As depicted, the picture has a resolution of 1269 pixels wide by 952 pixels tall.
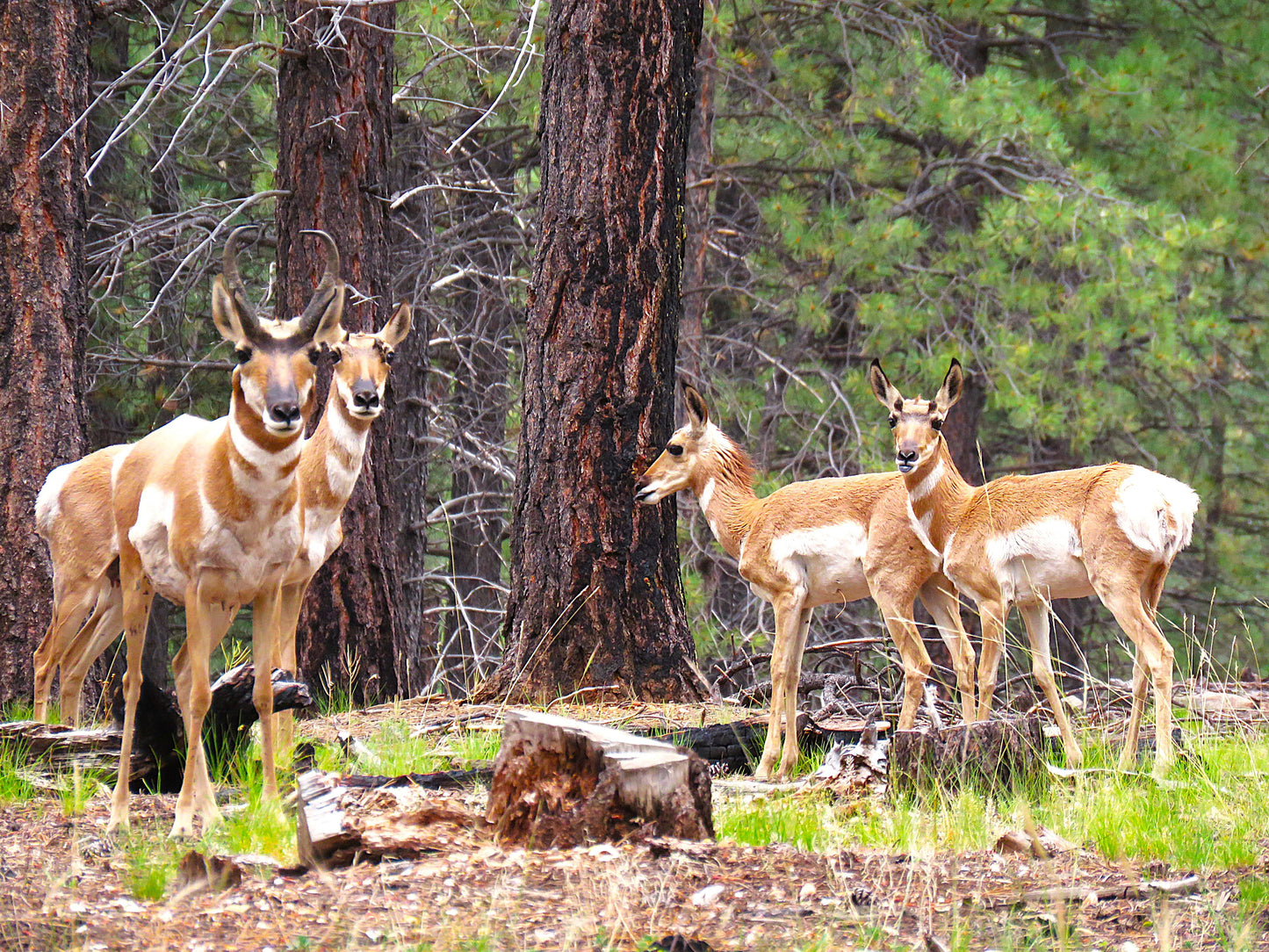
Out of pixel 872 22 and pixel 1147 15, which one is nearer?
pixel 872 22

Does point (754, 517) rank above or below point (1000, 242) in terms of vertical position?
below

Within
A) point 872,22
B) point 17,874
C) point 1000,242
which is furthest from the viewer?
point 872,22

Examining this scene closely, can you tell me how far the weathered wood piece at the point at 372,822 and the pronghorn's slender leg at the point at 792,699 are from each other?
2216 mm

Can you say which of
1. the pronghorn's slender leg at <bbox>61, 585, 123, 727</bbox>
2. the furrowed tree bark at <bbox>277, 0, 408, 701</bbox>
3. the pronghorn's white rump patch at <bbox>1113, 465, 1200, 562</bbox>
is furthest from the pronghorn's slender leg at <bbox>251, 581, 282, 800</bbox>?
the pronghorn's white rump patch at <bbox>1113, 465, 1200, 562</bbox>

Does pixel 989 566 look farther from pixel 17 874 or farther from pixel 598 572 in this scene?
pixel 17 874

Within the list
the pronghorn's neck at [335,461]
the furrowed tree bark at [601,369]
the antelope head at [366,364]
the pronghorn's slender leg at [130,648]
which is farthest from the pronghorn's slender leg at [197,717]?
the furrowed tree bark at [601,369]

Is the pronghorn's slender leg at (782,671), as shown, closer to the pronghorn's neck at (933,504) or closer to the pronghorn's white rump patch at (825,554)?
the pronghorn's white rump patch at (825,554)

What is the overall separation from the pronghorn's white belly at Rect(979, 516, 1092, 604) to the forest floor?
270cm

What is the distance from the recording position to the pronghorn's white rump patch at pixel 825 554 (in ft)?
24.2

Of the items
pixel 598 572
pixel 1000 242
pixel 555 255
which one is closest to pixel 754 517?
pixel 598 572

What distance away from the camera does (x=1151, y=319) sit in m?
12.7

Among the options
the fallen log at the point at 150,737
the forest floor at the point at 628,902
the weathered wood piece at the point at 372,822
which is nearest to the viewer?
the forest floor at the point at 628,902

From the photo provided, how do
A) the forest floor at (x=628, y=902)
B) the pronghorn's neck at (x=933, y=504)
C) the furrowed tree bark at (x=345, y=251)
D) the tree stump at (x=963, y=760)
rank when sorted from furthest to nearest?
the furrowed tree bark at (x=345, y=251)
the pronghorn's neck at (x=933, y=504)
the tree stump at (x=963, y=760)
the forest floor at (x=628, y=902)

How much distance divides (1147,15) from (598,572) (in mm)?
10879
